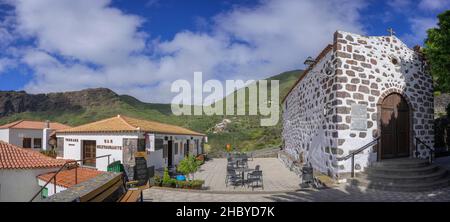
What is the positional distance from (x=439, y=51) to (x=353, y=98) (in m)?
3.12

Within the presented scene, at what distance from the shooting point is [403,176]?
30.5 ft

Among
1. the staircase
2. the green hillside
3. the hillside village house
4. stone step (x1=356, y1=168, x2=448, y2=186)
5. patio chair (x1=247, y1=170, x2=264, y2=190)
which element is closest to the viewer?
the staircase

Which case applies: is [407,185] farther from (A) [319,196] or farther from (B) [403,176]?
(A) [319,196]

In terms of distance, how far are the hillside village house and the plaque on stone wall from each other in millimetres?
8699

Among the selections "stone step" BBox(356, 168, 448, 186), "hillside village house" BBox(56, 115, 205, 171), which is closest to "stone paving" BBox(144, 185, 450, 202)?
"stone step" BBox(356, 168, 448, 186)

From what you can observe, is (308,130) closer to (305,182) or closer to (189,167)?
(305,182)

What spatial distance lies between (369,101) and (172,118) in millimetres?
48452

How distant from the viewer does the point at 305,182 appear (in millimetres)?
10469

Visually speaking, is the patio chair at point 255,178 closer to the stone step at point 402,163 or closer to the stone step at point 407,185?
the stone step at point 407,185

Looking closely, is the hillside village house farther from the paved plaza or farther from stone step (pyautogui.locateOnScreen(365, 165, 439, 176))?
stone step (pyautogui.locateOnScreen(365, 165, 439, 176))

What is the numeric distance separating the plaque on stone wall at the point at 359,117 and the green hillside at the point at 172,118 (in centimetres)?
2115

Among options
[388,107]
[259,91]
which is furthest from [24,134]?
[259,91]

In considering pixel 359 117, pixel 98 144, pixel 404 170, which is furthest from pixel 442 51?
pixel 98 144

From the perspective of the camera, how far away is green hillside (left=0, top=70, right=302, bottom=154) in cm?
3497
